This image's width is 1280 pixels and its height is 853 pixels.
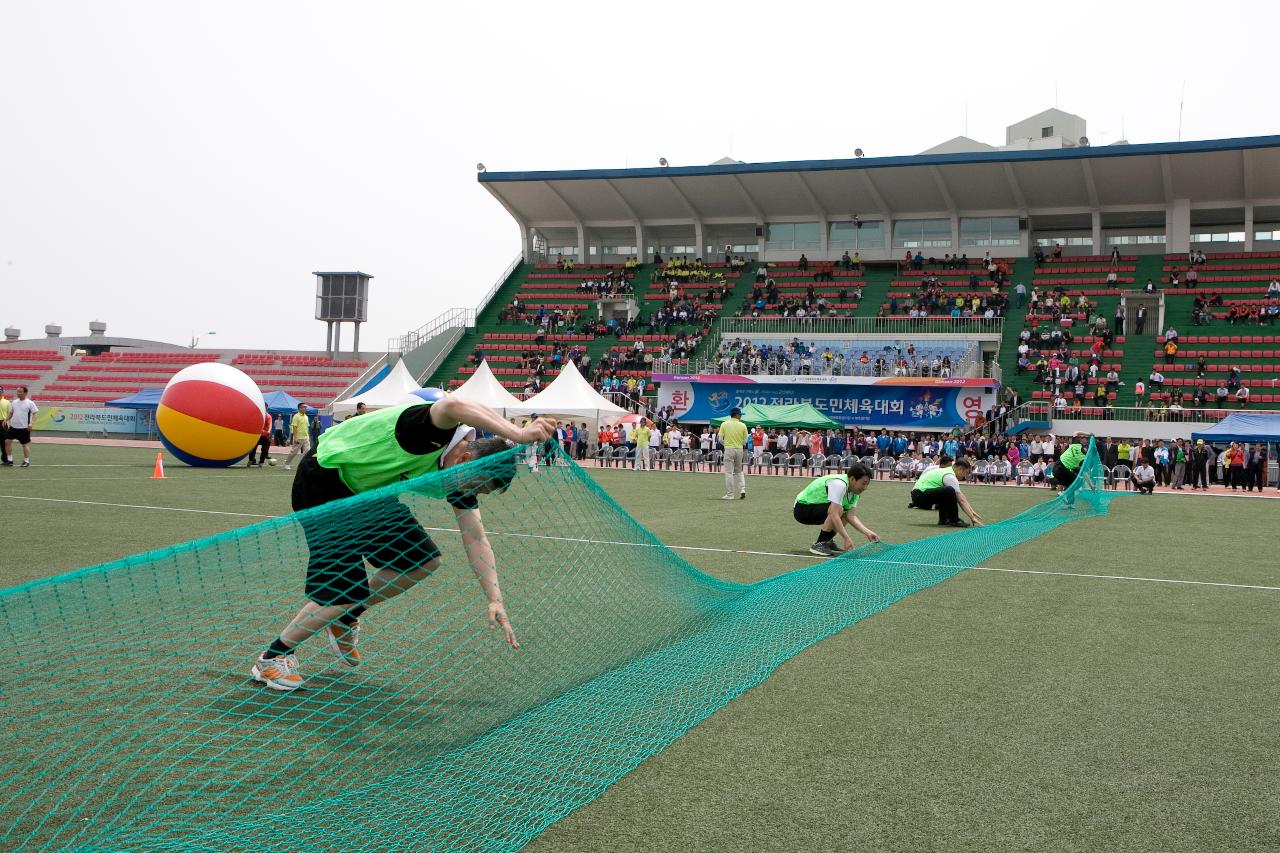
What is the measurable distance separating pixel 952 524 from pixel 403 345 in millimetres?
35701

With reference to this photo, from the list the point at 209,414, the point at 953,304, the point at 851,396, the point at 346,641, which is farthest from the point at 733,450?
the point at 953,304

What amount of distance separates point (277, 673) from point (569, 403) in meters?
26.5

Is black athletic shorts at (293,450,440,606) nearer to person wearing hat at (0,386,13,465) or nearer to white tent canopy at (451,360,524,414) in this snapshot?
person wearing hat at (0,386,13,465)

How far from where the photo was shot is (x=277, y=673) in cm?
458

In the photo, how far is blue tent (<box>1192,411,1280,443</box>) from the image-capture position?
27656 mm

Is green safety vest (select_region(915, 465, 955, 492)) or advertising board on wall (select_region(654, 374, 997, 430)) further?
advertising board on wall (select_region(654, 374, 997, 430))

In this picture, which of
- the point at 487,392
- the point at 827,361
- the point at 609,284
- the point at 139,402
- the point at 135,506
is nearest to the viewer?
the point at 135,506

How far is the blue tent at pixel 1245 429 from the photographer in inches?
1089

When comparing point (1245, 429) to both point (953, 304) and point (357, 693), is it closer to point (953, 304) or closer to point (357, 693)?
point (953, 304)

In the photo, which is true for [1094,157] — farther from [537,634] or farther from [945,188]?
[537,634]

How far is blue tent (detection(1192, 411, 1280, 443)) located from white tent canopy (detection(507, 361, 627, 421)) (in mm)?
16861

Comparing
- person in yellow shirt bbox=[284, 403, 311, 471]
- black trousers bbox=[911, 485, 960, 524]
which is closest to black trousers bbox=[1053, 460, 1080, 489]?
black trousers bbox=[911, 485, 960, 524]

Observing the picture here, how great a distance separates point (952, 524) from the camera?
46.9ft

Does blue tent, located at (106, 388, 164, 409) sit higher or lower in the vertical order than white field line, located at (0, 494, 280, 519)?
higher
